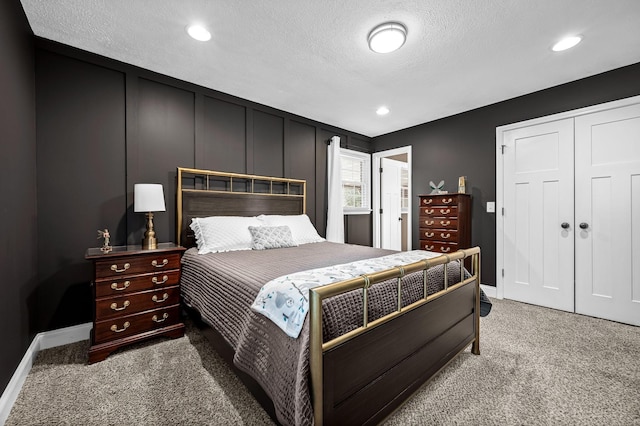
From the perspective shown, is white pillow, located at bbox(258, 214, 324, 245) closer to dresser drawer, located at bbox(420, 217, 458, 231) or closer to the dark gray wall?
dresser drawer, located at bbox(420, 217, 458, 231)

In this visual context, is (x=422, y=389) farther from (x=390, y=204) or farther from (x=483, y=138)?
(x=390, y=204)

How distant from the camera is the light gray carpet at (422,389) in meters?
1.47

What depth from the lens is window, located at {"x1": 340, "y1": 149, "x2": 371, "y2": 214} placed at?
476 centimetres

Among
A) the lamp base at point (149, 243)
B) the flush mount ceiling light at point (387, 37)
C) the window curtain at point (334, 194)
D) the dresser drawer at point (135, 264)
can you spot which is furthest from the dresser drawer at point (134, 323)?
the flush mount ceiling light at point (387, 37)

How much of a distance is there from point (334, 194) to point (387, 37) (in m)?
2.44

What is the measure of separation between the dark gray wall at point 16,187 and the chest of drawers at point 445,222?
4.05 metres

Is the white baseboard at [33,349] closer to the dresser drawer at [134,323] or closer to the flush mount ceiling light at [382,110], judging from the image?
the dresser drawer at [134,323]

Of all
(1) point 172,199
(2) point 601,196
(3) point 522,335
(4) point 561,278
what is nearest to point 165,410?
(1) point 172,199

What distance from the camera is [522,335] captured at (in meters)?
2.44

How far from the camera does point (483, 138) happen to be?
371 cm

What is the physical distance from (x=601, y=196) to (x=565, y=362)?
1885 millimetres

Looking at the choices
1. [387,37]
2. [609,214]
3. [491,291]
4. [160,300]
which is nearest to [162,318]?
[160,300]

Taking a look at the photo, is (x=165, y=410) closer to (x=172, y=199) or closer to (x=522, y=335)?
(x=172, y=199)

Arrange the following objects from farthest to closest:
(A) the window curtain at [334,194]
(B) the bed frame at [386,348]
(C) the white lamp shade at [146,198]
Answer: (A) the window curtain at [334,194], (C) the white lamp shade at [146,198], (B) the bed frame at [386,348]
